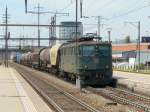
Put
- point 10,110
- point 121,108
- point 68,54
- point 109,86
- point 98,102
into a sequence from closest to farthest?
point 10,110
point 121,108
point 98,102
point 109,86
point 68,54

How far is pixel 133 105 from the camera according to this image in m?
20.8

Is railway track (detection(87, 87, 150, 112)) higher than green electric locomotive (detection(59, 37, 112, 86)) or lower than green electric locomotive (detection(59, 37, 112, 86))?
lower

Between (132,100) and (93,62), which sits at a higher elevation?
(93,62)

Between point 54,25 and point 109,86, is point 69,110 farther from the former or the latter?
point 54,25

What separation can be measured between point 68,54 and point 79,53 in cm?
506

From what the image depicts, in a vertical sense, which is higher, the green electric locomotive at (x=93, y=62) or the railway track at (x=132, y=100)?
the green electric locomotive at (x=93, y=62)

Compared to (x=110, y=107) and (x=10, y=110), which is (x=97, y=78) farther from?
(x=10, y=110)

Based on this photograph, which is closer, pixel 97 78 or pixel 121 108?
pixel 121 108

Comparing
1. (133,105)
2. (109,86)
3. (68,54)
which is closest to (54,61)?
(68,54)

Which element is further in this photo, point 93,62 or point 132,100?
point 93,62

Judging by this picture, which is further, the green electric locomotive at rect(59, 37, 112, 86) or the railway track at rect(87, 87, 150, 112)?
the green electric locomotive at rect(59, 37, 112, 86)

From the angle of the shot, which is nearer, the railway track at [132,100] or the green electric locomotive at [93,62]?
the railway track at [132,100]

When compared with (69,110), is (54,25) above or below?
above

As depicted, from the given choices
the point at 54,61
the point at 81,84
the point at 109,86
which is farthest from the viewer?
the point at 54,61
